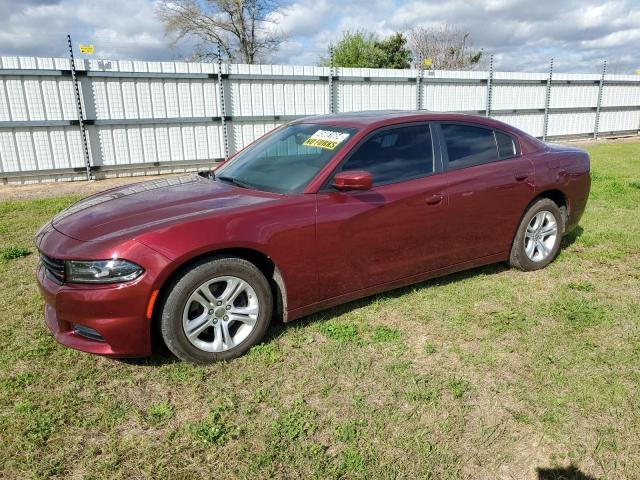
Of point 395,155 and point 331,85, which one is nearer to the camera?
point 395,155

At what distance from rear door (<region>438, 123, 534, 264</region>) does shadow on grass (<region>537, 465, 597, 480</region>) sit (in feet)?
6.79

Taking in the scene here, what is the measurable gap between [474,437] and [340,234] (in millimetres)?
1547

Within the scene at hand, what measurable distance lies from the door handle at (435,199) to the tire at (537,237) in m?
1.15

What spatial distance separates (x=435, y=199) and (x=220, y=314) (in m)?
1.89

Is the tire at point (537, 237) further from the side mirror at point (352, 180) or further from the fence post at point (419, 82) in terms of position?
the fence post at point (419, 82)

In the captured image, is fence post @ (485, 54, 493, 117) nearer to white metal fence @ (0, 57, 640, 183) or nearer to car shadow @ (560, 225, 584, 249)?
white metal fence @ (0, 57, 640, 183)

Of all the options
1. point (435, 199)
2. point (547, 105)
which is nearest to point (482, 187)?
point (435, 199)

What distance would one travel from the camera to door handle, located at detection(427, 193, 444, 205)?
3896 millimetres

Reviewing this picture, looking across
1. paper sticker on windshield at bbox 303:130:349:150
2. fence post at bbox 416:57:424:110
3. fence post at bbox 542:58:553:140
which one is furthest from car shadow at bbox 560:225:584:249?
fence post at bbox 542:58:553:140

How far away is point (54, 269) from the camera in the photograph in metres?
3.02

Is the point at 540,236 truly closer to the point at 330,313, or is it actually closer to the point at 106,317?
the point at 330,313

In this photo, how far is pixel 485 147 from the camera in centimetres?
440

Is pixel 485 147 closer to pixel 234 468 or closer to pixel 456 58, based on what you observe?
pixel 234 468

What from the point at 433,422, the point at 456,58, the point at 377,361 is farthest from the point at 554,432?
the point at 456,58
